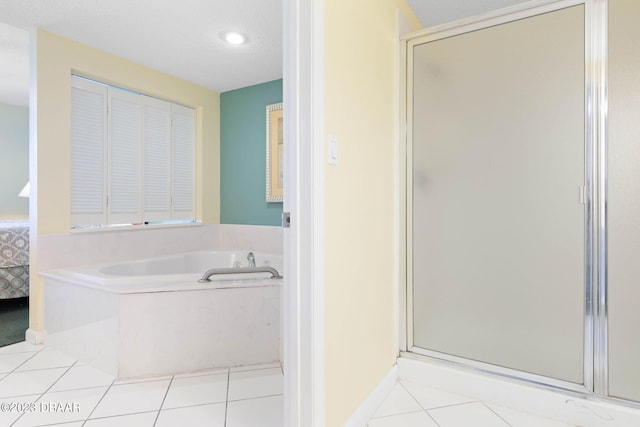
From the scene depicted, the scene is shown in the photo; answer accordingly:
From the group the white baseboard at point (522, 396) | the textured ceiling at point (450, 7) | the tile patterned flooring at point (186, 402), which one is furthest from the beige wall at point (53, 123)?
the white baseboard at point (522, 396)

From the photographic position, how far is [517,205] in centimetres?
167

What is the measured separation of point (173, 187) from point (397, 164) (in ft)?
7.64

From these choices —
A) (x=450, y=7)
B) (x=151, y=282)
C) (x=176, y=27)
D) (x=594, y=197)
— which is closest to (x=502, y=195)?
(x=594, y=197)

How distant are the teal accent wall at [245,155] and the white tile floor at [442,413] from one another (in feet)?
6.38

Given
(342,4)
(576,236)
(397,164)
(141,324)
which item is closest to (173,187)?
(141,324)

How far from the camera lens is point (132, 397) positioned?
176cm

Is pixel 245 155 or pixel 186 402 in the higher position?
pixel 245 155

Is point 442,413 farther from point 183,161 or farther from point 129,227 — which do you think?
point 183,161

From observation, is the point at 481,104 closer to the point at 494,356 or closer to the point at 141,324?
the point at 494,356

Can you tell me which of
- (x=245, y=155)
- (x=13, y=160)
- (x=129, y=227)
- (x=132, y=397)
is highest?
(x=13, y=160)

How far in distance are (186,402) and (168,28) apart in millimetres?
2306

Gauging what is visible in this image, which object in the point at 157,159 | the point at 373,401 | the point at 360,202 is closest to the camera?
the point at 360,202

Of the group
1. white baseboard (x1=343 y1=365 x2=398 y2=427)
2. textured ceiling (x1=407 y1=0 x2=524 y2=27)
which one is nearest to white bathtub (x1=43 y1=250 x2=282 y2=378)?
white baseboard (x1=343 y1=365 x2=398 y2=427)

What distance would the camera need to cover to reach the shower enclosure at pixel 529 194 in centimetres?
148
